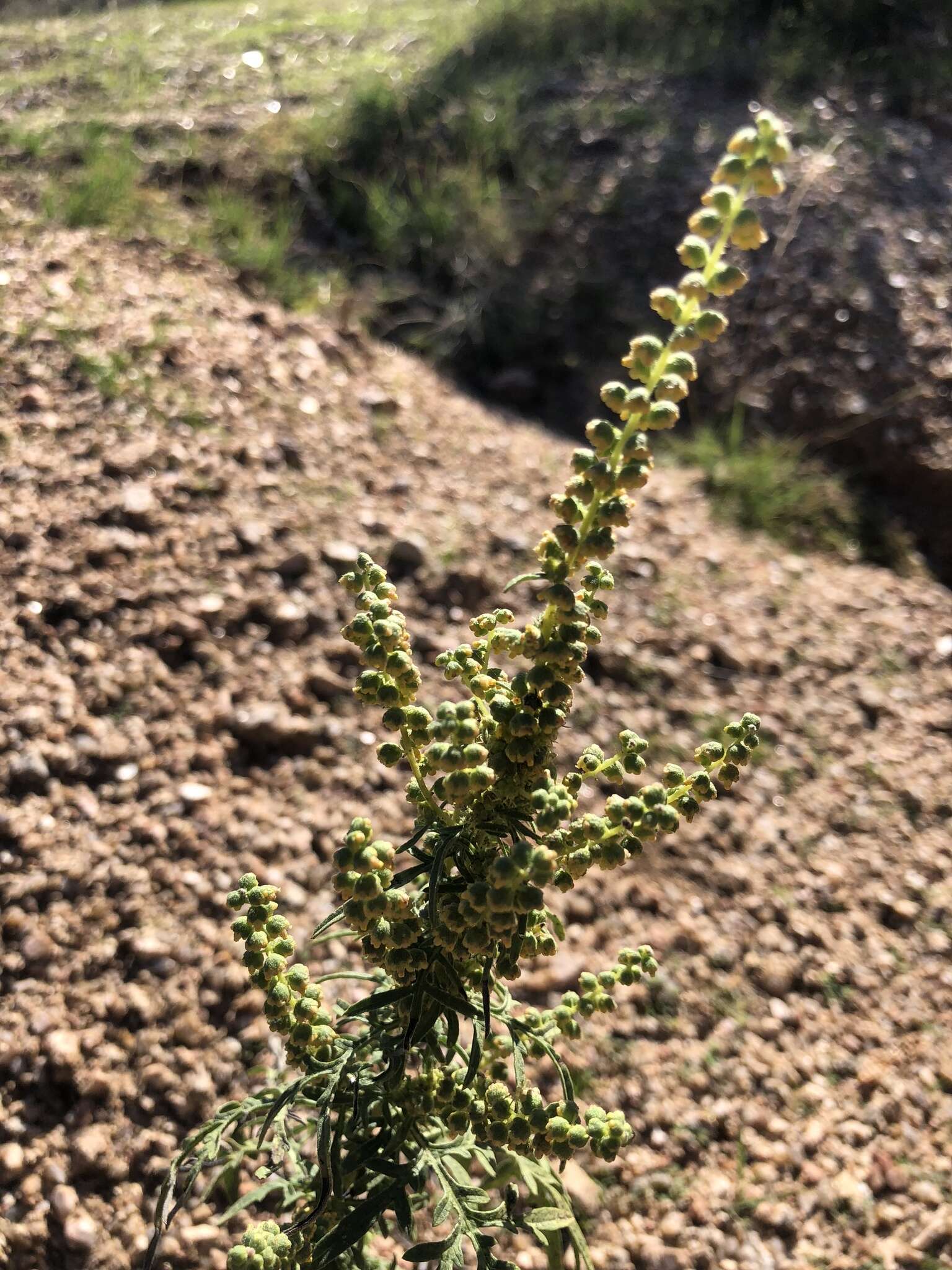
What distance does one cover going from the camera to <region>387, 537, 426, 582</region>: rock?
10.2 ft

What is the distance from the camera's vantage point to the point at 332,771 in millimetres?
2650

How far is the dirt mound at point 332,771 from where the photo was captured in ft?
6.91

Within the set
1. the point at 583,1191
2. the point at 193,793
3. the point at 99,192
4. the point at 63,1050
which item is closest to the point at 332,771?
the point at 193,793

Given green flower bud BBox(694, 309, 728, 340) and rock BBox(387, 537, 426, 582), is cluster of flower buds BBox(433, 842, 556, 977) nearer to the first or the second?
green flower bud BBox(694, 309, 728, 340)

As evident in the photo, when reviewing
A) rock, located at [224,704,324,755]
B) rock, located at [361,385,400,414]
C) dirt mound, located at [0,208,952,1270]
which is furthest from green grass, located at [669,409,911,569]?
rock, located at [224,704,324,755]

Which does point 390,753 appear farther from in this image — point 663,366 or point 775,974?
point 775,974

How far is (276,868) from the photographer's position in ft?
7.93

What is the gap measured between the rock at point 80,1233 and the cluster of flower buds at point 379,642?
4.06 ft

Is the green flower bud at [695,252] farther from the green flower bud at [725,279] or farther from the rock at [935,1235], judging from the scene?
the rock at [935,1235]

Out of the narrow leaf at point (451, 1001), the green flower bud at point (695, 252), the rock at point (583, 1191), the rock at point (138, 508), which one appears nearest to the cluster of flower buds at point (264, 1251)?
the narrow leaf at point (451, 1001)

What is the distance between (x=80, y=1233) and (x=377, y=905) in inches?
44.0

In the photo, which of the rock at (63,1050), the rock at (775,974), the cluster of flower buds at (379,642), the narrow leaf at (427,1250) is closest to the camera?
the cluster of flower buds at (379,642)

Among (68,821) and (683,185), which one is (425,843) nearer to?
(68,821)

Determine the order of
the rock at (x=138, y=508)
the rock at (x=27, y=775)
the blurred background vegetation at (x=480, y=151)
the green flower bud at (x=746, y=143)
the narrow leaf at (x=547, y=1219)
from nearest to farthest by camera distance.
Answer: the green flower bud at (x=746, y=143)
the narrow leaf at (x=547, y=1219)
the rock at (x=27, y=775)
the rock at (x=138, y=508)
the blurred background vegetation at (x=480, y=151)
